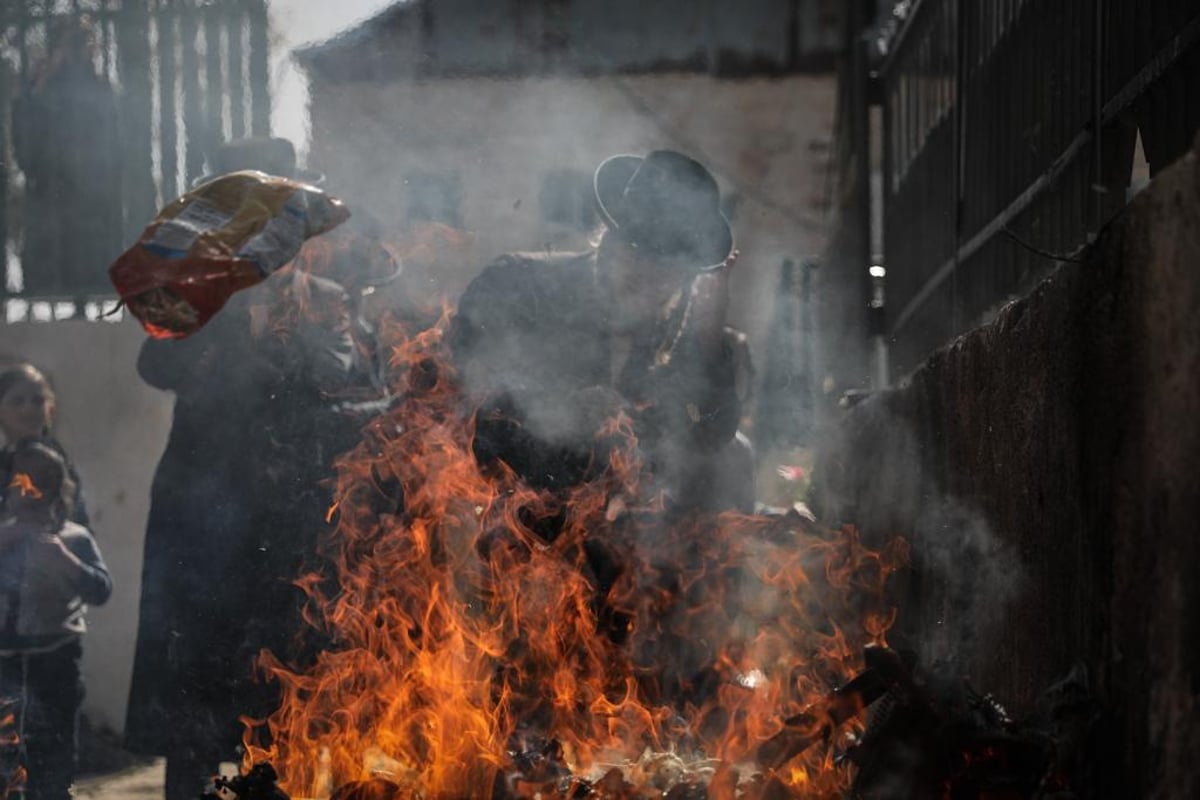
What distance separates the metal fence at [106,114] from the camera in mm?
9141

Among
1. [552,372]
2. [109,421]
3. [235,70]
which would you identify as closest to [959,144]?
[552,372]

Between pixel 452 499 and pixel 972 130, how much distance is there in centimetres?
240

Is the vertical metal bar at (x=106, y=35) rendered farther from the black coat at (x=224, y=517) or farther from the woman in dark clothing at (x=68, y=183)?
the black coat at (x=224, y=517)

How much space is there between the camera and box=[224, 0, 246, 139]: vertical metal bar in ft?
29.9

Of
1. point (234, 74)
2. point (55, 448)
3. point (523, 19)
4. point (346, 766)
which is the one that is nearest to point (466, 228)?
point (523, 19)

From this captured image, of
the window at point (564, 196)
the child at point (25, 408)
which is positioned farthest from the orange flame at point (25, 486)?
the window at point (564, 196)

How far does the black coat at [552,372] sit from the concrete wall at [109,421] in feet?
17.6

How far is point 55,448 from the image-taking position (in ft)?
22.2

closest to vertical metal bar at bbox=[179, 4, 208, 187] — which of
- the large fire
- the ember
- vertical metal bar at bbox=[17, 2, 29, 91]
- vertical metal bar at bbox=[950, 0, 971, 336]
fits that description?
vertical metal bar at bbox=[17, 2, 29, 91]

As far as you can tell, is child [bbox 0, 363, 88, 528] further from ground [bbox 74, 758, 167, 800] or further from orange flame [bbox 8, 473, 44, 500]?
ground [bbox 74, 758, 167, 800]

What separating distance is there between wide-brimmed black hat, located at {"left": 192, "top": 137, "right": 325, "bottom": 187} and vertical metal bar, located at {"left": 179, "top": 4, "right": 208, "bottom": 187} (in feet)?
10.9

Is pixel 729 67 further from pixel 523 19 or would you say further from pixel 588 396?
pixel 588 396

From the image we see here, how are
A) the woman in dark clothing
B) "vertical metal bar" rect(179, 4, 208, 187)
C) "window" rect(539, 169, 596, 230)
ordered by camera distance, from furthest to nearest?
"window" rect(539, 169, 596, 230) → the woman in dark clothing → "vertical metal bar" rect(179, 4, 208, 187)

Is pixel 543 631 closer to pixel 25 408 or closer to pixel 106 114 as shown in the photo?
pixel 25 408
